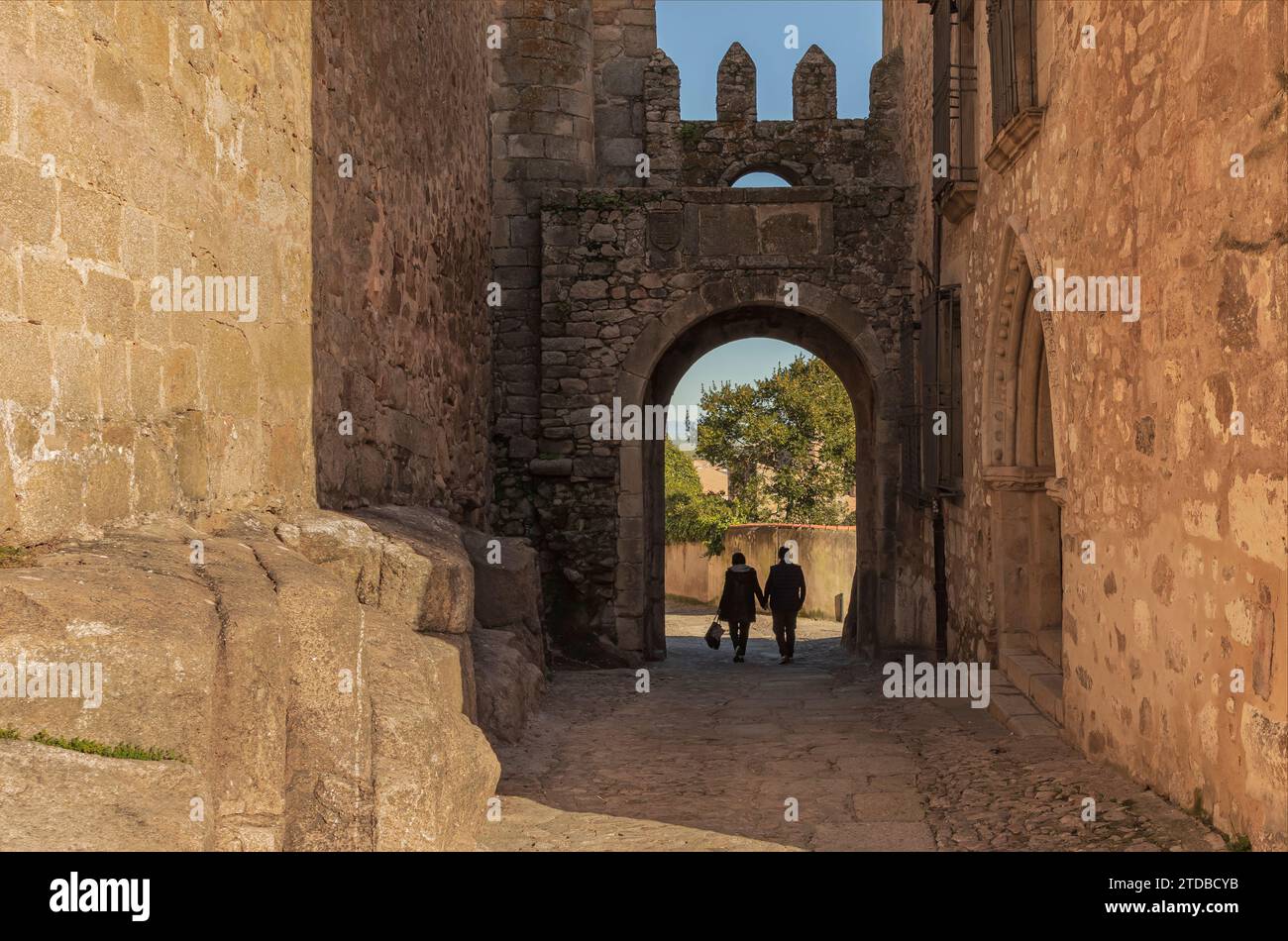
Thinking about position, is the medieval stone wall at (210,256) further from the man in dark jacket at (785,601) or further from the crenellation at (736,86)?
the crenellation at (736,86)

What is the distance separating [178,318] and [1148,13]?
136 inches

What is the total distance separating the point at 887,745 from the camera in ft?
19.7

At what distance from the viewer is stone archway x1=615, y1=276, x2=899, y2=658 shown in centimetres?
1063

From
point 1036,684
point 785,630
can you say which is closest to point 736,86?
point 785,630

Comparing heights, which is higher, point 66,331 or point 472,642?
point 66,331

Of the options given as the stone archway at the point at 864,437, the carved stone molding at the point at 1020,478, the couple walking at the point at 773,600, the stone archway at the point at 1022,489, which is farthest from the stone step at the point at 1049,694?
the couple walking at the point at 773,600

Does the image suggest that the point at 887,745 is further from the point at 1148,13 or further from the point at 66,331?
the point at 66,331

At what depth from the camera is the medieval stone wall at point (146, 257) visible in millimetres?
3037

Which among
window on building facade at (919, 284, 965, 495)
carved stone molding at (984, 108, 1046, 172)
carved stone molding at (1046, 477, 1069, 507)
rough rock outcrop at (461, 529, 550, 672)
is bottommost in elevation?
rough rock outcrop at (461, 529, 550, 672)

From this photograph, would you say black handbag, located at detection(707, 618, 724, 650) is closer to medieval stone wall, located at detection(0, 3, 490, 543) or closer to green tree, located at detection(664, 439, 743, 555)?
medieval stone wall, located at detection(0, 3, 490, 543)

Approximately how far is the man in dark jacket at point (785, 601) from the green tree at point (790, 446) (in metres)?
15.4

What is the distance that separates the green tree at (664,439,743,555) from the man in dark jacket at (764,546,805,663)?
10.2 metres

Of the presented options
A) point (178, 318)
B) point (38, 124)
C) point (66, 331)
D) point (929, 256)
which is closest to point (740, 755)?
point (178, 318)

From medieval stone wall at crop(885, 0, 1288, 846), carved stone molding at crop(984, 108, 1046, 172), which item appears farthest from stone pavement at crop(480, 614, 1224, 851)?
carved stone molding at crop(984, 108, 1046, 172)
